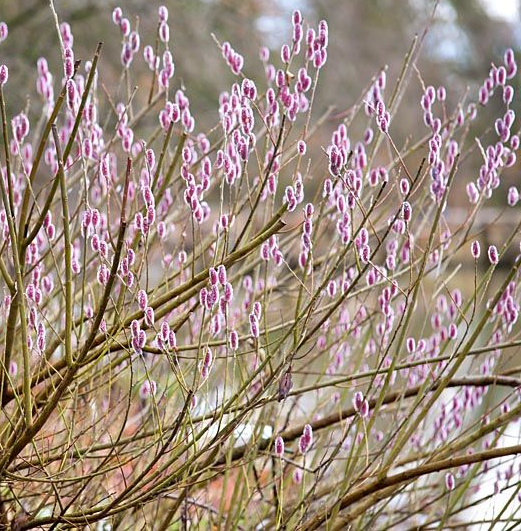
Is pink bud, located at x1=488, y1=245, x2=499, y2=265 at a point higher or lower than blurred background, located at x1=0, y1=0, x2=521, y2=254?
lower

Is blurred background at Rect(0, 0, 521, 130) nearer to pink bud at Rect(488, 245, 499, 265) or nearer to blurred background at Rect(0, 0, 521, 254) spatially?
blurred background at Rect(0, 0, 521, 254)

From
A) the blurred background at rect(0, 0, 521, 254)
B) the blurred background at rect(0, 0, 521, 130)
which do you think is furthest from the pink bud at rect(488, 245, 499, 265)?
the blurred background at rect(0, 0, 521, 130)

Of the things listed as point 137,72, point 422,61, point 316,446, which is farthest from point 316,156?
point 316,446

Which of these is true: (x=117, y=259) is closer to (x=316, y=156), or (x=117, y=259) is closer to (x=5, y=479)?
(x=5, y=479)

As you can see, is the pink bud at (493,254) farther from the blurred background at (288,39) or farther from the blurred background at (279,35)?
the blurred background at (279,35)

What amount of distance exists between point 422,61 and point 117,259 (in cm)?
2161

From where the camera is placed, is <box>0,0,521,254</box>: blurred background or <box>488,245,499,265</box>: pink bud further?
<box>0,0,521,254</box>: blurred background

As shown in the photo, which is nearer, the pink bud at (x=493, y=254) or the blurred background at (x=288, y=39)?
the pink bud at (x=493, y=254)

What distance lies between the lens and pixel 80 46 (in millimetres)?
10305

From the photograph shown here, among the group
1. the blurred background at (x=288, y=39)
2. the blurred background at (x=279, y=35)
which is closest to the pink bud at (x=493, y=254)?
the blurred background at (x=288, y=39)

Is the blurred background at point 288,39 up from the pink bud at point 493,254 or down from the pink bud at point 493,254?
up

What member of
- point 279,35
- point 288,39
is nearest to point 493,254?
point 279,35

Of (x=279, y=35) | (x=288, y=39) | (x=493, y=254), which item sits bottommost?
(x=493, y=254)

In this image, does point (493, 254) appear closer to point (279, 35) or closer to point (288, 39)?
point (279, 35)
